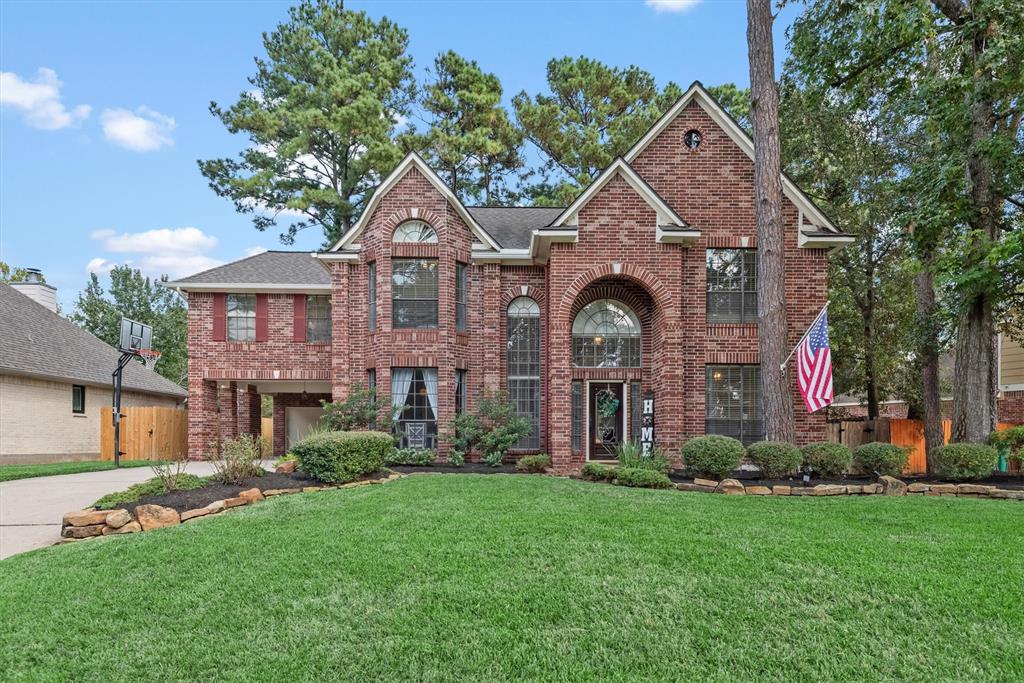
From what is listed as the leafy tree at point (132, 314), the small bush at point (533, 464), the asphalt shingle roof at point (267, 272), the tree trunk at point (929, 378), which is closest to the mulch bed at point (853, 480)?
the small bush at point (533, 464)

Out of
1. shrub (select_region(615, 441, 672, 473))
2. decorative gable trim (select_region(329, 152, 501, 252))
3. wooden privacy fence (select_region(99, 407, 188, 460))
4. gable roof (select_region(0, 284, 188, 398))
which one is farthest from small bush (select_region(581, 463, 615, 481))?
gable roof (select_region(0, 284, 188, 398))

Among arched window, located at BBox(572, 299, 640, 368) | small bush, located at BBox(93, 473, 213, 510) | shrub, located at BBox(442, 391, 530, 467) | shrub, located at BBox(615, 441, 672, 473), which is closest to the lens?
small bush, located at BBox(93, 473, 213, 510)

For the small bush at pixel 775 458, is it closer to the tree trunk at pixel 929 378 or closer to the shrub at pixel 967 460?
the shrub at pixel 967 460

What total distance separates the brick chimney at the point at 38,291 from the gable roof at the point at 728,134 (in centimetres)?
2383

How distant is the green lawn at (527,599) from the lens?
3459 mm

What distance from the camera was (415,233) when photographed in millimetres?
13922

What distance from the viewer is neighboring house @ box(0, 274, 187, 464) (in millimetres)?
16844

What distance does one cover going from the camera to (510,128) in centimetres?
2473

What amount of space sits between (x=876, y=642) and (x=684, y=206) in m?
11.3

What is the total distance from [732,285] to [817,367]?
13.4 ft

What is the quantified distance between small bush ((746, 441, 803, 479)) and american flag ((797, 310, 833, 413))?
2.77ft

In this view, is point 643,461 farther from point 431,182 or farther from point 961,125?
point 961,125

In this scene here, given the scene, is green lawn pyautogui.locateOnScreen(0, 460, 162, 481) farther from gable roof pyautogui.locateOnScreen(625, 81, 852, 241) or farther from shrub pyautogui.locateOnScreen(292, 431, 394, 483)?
gable roof pyautogui.locateOnScreen(625, 81, 852, 241)

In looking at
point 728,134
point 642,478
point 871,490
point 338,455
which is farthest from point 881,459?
point 338,455
